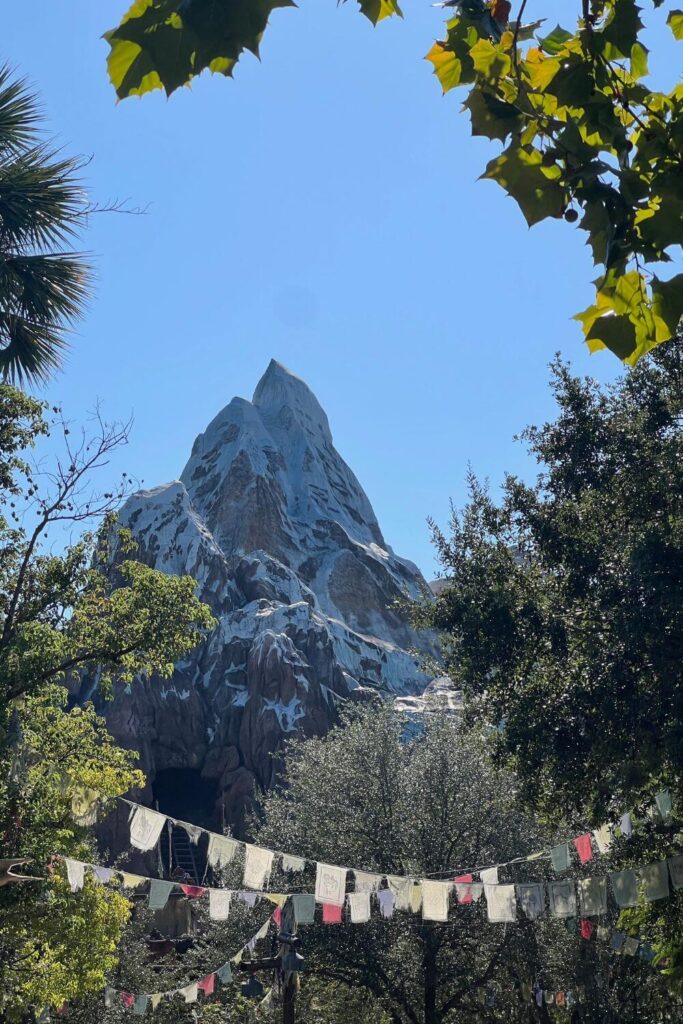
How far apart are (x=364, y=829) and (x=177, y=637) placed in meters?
10.5

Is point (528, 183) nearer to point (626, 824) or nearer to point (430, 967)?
point (626, 824)

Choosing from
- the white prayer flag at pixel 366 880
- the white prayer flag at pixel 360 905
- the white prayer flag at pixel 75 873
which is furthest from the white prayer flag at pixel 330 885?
the white prayer flag at pixel 75 873

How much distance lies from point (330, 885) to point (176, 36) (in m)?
14.2

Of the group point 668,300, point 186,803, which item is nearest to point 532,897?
point 668,300

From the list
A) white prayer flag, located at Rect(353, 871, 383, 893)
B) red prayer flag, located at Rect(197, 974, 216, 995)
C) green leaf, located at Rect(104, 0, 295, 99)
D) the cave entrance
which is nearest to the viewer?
green leaf, located at Rect(104, 0, 295, 99)

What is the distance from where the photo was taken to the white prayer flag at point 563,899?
1401 centimetres

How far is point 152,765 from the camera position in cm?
4441

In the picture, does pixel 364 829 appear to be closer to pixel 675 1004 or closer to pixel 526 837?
pixel 526 837

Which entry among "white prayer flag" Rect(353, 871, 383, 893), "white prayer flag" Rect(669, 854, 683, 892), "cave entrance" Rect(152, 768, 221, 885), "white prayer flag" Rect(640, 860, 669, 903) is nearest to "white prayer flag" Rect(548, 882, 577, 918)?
"white prayer flag" Rect(353, 871, 383, 893)

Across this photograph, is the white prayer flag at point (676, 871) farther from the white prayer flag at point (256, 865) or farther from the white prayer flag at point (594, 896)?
the white prayer flag at point (256, 865)

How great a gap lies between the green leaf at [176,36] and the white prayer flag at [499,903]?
46.9 feet

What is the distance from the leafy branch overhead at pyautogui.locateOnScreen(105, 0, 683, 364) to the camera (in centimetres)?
209

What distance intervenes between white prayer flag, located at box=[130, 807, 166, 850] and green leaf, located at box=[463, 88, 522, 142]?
12.9m

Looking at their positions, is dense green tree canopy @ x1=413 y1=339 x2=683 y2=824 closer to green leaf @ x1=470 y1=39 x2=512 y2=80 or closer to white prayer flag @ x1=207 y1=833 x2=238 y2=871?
white prayer flag @ x1=207 y1=833 x2=238 y2=871
